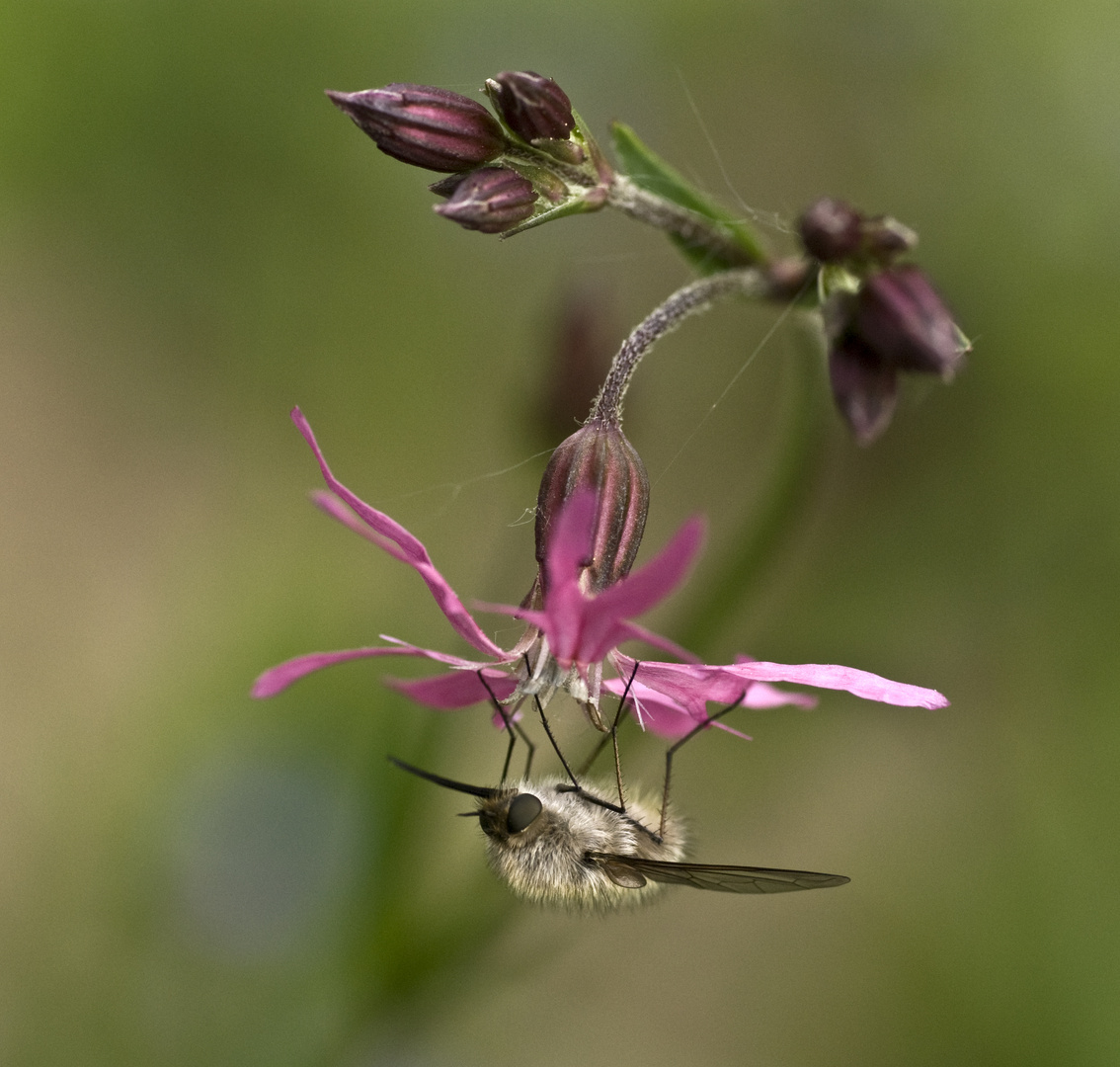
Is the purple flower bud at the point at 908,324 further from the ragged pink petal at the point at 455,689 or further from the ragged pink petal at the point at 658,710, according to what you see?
the ragged pink petal at the point at 455,689

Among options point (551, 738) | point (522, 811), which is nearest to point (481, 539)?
point (522, 811)

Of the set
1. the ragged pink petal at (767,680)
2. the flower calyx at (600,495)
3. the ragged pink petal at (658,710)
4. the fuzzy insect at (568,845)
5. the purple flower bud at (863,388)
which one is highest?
the purple flower bud at (863,388)

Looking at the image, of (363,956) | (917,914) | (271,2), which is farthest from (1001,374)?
(271,2)

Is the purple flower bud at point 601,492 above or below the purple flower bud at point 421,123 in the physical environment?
below

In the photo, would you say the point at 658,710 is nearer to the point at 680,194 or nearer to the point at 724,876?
the point at 724,876

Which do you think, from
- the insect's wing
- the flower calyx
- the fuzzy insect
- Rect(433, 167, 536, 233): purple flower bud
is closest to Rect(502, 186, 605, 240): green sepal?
Rect(433, 167, 536, 233): purple flower bud

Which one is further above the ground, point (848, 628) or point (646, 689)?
point (848, 628)

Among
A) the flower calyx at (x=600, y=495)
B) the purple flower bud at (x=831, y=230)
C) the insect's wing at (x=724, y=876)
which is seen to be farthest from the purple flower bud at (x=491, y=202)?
the insect's wing at (x=724, y=876)

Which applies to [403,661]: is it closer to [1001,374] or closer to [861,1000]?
[861,1000]
